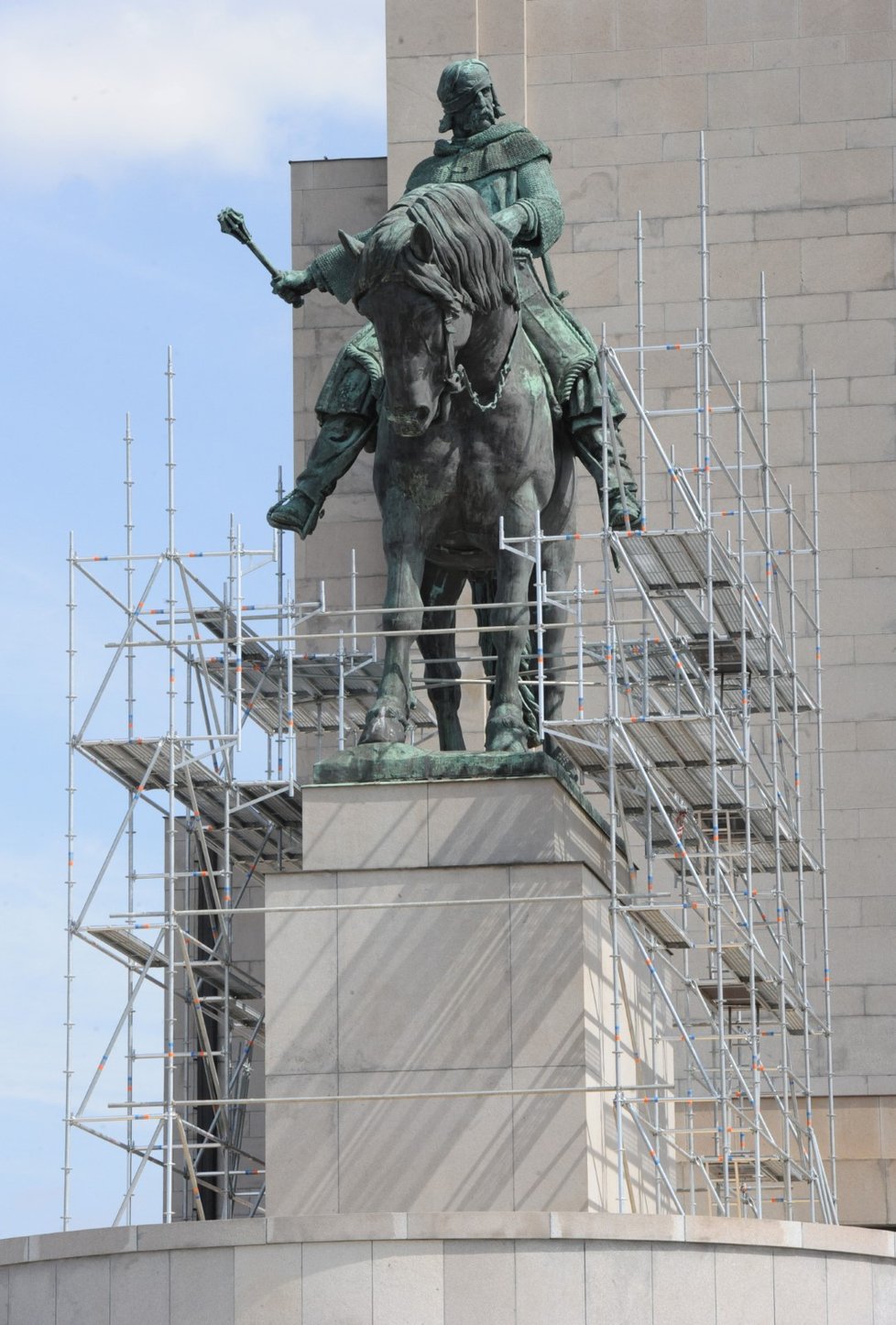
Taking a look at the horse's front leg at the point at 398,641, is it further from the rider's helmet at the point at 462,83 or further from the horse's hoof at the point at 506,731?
the rider's helmet at the point at 462,83

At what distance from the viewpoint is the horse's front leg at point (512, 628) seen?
79.0 ft

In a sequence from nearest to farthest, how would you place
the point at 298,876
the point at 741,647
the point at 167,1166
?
the point at 298,876
the point at 167,1166
the point at 741,647

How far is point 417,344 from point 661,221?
14.3m

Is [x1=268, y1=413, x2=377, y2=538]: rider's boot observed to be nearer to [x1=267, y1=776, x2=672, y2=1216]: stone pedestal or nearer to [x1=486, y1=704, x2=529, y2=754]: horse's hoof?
[x1=486, y1=704, x2=529, y2=754]: horse's hoof

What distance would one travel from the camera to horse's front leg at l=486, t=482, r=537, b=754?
79.0 feet

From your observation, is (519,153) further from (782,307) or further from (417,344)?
(782,307)

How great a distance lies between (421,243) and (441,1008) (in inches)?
219

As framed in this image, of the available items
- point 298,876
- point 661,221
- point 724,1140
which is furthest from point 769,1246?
point 661,221

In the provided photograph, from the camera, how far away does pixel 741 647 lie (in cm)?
2716

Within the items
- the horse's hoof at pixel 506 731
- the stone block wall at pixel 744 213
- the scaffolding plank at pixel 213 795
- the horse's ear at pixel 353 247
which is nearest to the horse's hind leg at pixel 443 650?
the horse's hoof at pixel 506 731

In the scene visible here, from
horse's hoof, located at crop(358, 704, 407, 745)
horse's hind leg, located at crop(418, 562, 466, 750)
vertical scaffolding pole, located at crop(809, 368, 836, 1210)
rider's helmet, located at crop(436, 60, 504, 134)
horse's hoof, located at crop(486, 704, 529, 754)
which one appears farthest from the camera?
vertical scaffolding pole, located at crop(809, 368, 836, 1210)

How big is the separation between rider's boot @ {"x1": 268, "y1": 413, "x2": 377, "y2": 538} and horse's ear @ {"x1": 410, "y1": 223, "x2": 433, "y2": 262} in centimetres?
297

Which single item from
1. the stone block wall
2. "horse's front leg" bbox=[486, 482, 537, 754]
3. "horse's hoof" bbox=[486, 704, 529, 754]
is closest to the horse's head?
"horse's front leg" bbox=[486, 482, 537, 754]

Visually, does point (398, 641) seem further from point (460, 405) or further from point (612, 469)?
point (612, 469)
